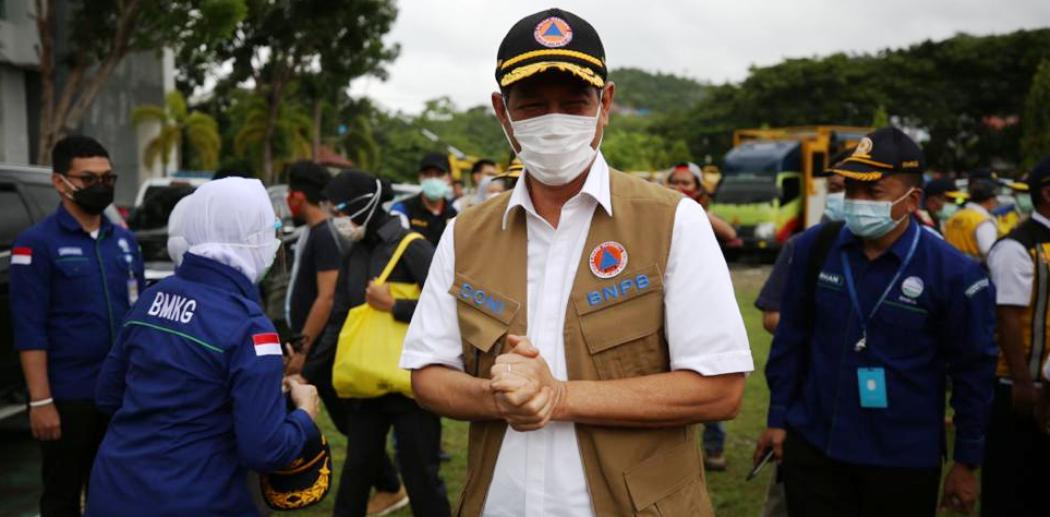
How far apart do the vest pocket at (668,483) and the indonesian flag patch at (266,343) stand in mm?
1263

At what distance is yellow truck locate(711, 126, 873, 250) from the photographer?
78.7 ft

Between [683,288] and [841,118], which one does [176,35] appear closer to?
[683,288]

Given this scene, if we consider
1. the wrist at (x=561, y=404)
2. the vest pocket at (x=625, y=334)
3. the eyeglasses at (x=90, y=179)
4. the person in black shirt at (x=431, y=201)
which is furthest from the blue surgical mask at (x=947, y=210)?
the wrist at (x=561, y=404)

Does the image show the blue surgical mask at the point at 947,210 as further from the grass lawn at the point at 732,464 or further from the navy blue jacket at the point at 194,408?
the navy blue jacket at the point at 194,408

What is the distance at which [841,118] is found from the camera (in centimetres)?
4966

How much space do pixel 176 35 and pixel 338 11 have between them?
8216 mm

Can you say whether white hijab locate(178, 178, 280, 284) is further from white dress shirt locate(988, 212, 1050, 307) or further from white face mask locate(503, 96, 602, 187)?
white dress shirt locate(988, 212, 1050, 307)

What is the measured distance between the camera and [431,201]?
747 cm

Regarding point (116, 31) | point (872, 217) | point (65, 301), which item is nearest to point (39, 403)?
point (65, 301)

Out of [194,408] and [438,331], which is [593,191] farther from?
[194,408]

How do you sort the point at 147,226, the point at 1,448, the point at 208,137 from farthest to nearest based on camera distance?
1. the point at 208,137
2. the point at 147,226
3. the point at 1,448

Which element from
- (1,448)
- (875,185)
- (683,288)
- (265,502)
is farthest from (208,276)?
(1,448)

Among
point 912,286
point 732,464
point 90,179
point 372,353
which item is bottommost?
point 732,464

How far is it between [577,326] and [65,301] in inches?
120
